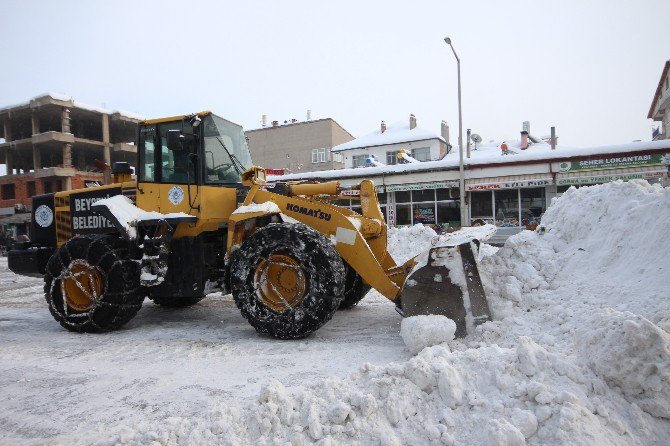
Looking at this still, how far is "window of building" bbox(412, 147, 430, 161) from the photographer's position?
29500 millimetres

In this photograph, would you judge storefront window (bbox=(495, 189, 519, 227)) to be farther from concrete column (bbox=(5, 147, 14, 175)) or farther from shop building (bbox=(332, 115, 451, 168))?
concrete column (bbox=(5, 147, 14, 175))

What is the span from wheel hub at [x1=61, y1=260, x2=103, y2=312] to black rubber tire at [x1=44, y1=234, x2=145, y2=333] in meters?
0.06

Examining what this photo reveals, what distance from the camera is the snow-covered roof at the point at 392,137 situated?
2983 cm

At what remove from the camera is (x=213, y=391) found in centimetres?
344

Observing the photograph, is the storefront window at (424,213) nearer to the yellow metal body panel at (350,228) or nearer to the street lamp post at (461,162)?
the street lamp post at (461,162)

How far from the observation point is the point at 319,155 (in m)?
39.9

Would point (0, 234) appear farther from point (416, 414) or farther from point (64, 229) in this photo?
point (416, 414)

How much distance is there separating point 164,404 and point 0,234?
127 ft

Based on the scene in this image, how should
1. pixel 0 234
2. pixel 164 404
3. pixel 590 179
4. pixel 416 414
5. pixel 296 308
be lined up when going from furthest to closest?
1. pixel 0 234
2. pixel 590 179
3. pixel 296 308
4. pixel 164 404
5. pixel 416 414

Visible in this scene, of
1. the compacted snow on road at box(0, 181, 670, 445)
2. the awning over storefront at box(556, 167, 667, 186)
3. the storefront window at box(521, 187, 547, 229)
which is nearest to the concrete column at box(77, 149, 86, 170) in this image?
the storefront window at box(521, 187, 547, 229)

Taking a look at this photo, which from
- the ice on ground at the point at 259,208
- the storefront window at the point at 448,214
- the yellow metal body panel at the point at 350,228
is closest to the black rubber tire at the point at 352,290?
the yellow metal body panel at the point at 350,228

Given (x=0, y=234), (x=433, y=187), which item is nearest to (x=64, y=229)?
(x=433, y=187)

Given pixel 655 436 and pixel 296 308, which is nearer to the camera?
pixel 655 436

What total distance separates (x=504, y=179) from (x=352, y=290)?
13.8m
